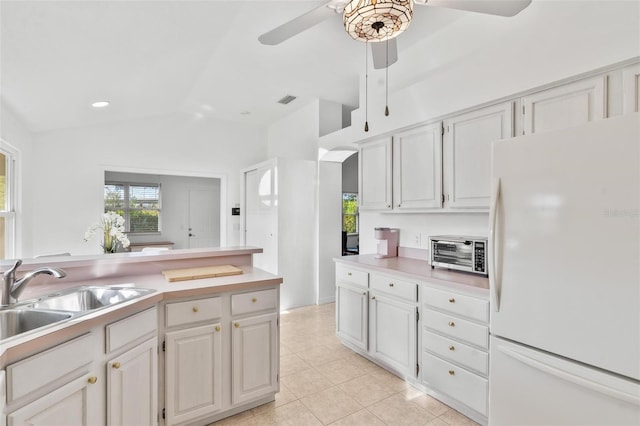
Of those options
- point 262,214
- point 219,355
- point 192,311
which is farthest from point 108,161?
point 219,355

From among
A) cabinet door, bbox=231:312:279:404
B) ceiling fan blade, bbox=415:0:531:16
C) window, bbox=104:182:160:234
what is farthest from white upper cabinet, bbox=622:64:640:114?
window, bbox=104:182:160:234

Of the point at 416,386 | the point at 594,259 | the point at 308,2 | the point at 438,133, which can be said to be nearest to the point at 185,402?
the point at 416,386

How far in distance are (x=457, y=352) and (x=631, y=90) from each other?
181 cm

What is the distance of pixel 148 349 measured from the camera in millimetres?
1710

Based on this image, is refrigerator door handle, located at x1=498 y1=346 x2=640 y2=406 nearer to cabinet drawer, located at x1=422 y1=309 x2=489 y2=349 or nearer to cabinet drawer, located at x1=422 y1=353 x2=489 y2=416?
cabinet drawer, located at x1=422 y1=309 x2=489 y2=349

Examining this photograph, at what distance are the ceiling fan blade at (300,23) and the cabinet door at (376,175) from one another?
1.61 m

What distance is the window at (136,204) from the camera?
6.73m

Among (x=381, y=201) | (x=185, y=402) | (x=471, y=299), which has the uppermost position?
(x=381, y=201)

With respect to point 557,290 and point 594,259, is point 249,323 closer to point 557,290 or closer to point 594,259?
point 557,290

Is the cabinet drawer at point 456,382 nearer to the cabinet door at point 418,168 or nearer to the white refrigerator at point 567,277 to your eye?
the white refrigerator at point 567,277

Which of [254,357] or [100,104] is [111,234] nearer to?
[100,104]

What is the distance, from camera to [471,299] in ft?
6.63

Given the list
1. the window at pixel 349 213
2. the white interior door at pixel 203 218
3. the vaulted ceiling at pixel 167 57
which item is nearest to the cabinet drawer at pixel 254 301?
the vaulted ceiling at pixel 167 57

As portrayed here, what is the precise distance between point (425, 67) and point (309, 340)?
3067 mm
